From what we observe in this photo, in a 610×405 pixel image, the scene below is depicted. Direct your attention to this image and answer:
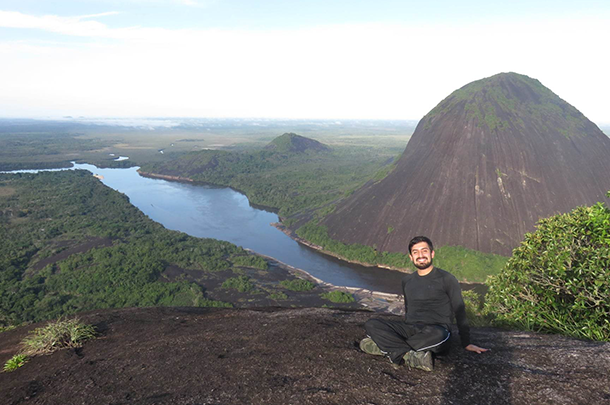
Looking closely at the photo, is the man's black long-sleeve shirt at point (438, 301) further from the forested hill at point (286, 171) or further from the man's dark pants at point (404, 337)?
the forested hill at point (286, 171)

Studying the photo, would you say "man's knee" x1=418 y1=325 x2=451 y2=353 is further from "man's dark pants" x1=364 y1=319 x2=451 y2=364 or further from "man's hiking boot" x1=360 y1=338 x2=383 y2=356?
"man's hiking boot" x1=360 y1=338 x2=383 y2=356

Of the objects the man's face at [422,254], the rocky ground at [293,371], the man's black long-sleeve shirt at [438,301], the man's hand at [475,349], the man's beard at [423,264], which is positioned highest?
the man's face at [422,254]

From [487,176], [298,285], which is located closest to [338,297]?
[298,285]

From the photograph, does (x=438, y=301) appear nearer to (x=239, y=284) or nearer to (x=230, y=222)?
(x=239, y=284)

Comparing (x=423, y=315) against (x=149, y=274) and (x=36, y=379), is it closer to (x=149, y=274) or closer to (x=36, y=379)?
(x=36, y=379)

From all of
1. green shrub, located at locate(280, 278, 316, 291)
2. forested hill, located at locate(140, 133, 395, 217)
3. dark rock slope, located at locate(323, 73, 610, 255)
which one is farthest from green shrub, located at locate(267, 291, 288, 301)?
forested hill, located at locate(140, 133, 395, 217)

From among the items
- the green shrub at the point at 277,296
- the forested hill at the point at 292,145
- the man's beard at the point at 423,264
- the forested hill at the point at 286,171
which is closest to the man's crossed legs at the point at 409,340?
the man's beard at the point at 423,264

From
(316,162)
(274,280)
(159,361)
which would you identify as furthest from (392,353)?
(316,162)
